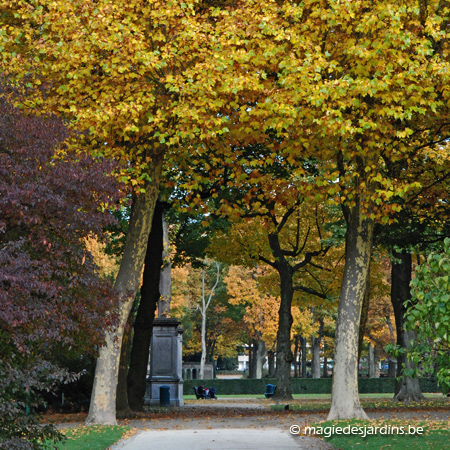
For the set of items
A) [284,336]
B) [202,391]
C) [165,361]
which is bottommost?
[202,391]

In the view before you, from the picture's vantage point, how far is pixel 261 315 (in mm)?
51688

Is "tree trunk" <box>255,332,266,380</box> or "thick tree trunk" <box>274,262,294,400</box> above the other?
"thick tree trunk" <box>274,262,294,400</box>

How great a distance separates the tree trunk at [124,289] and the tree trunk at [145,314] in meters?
3.36

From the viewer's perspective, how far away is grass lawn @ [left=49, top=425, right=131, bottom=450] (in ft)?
33.6

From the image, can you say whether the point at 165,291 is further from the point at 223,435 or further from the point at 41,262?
the point at 41,262

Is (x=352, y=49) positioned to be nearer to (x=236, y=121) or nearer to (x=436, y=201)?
(x=236, y=121)

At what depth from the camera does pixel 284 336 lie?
2531cm

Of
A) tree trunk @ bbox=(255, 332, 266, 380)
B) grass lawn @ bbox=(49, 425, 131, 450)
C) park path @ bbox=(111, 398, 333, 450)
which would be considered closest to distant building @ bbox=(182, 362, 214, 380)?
tree trunk @ bbox=(255, 332, 266, 380)

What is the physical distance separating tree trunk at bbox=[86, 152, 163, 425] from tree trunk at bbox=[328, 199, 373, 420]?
4838mm

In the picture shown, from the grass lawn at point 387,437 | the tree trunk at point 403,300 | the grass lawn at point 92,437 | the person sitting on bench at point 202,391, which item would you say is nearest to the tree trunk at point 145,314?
the grass lawn at point 92,437

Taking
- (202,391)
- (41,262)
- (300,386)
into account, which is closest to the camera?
(41,262)

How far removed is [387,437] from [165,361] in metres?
16.3

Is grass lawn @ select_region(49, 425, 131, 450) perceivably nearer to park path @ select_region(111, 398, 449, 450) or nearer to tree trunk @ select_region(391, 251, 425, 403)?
park path @ select_region(111, 398, 449, 450)

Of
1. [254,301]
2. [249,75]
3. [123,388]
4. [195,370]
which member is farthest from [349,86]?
[195,370]
